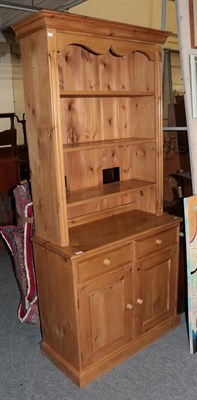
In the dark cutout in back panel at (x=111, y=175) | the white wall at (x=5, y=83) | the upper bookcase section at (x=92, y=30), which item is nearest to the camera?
the upper bookcase section at (x=92, y=30)

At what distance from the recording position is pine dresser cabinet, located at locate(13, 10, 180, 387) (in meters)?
1.88

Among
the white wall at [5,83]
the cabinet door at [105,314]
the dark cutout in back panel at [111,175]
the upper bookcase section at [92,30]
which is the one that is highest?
the white wall at [5,83]

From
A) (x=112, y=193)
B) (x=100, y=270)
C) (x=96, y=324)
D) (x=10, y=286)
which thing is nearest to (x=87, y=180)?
(x=112, y=193)

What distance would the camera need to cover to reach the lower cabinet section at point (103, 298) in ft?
6.43

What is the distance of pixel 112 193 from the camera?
2242 millimetres

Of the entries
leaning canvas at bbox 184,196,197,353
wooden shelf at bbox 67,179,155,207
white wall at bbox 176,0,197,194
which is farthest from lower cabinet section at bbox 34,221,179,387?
white wall at bbox 176,0,197,194

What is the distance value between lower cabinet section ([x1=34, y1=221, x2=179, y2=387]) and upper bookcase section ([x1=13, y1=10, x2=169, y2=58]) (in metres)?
1.10

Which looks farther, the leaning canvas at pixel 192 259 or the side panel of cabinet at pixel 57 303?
the leaning canvas at pixel 192 259

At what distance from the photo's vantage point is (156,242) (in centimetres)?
228

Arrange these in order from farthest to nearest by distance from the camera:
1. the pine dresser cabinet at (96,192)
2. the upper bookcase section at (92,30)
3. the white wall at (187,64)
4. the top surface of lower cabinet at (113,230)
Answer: the white wall at (187,64), the top surface of lower cabinet at (113,230), the pine dresser cabinet at (96,192), the upper bookcase section at (92,30)

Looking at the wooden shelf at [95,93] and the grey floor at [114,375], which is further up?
the wooden shelf at [95,93]

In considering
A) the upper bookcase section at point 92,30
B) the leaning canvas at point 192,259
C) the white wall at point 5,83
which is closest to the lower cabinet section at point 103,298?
the leaning canvas at point 192,259

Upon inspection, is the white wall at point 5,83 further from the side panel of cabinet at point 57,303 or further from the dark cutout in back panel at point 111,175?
the side panel of cabinet at point 57,303

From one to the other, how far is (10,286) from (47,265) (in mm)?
1379
